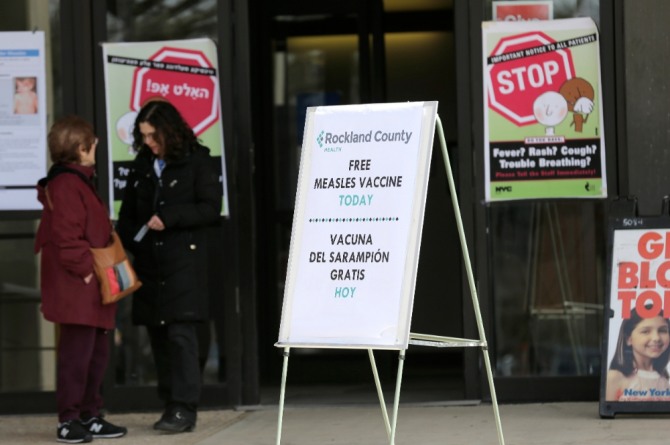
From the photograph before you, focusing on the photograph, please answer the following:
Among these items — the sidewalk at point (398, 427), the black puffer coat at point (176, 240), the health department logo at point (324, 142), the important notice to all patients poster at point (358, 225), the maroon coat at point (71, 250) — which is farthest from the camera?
the black puffer coat at point (176, 240)

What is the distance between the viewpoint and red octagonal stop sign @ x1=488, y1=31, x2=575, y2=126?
7.96 metres

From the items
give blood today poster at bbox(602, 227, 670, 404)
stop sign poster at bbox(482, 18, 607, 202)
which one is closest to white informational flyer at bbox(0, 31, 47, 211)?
stop sign poster at bbox(482, 18, 607, 202)

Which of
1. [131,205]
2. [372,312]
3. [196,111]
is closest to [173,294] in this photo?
[131,205]

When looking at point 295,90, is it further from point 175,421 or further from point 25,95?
point 175,421

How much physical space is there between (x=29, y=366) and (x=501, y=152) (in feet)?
10.3

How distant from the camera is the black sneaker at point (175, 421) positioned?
7312 millimetres

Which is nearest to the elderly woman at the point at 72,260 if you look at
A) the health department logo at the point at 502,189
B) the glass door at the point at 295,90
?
the health department logo at the point at 502,189

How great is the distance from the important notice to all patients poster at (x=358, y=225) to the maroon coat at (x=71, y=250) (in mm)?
1558

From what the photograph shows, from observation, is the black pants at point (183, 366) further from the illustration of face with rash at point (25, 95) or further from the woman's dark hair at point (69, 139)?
the illustration of face with rash at point (25, 95)

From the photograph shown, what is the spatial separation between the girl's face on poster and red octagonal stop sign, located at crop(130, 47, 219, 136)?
2764 mm

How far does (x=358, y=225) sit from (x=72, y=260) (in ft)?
6.05

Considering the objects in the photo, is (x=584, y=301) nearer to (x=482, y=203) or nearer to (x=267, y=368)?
(x=482, y=203)

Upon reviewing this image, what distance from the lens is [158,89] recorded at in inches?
320

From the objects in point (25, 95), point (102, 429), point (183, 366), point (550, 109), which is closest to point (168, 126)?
point (183, 366)
